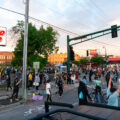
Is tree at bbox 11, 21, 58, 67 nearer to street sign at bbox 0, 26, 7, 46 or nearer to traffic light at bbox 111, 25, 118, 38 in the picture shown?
street sign at bbox 0, 26, 7, 46

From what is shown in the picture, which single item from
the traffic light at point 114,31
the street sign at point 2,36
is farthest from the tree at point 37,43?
the traffic light at point 114,31

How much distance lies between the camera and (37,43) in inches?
1206

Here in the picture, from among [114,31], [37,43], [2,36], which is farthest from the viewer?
[37,43]

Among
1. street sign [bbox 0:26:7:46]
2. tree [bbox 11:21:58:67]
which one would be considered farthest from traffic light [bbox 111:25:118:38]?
tree [bbox 11:21:58:67]

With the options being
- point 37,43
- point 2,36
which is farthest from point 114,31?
point 37,43

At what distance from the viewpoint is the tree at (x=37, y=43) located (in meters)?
29.9

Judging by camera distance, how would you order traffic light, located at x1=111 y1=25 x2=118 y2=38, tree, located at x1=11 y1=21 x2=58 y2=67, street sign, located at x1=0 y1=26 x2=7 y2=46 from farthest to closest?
tree, located at x1=11 y1=21 x2=58 y2=67 < street sign, located at x1=0 y1=26 x2=7 y2=46 < traffic light, located at x1=111 y1=25 x2=118 y2=38

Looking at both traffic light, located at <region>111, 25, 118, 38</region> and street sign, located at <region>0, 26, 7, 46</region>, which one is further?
street sign, located at <region>0, 26, 7, 46</region>

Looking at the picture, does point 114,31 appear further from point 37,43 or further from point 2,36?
point 37,43

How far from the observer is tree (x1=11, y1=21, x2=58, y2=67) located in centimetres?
2986

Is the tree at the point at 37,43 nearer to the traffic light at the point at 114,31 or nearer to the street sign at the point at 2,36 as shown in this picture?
the street sign at the point at 2,36

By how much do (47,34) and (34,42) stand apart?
11.7ft

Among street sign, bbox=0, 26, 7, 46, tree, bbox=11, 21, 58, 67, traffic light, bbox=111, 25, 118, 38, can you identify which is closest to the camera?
traffic light, bbox=111, 25, 118, 38

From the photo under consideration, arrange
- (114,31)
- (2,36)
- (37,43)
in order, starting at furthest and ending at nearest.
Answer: (37,43) → (2,36) → (114,31)
